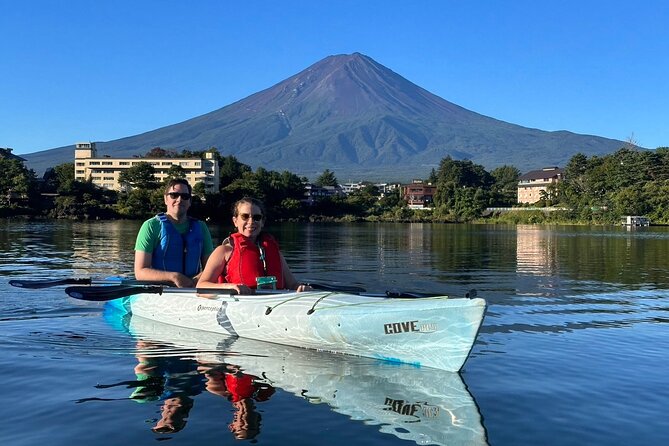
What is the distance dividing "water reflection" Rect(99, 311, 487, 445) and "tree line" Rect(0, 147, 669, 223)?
70.9m

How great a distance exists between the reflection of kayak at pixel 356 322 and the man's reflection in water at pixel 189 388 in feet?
3.11

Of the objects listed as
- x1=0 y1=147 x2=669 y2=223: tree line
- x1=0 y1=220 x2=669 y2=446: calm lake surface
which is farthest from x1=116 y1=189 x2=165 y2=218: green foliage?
x1=0 y1=220 x2=669 y2=446: calm lake surface

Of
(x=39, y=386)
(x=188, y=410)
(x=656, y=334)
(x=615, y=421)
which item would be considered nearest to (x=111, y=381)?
(x=39, y=386)

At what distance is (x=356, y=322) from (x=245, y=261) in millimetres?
1769

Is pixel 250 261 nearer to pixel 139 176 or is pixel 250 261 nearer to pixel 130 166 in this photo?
pixel 139 176

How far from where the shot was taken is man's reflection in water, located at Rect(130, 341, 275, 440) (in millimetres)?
5938

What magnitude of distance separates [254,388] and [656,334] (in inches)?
284

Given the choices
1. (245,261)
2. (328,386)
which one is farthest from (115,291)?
(328,386)

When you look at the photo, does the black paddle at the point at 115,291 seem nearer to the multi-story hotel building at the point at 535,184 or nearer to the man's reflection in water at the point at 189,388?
the man's reflection in water at the point at 189,388

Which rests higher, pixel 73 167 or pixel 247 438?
pixel 73 167

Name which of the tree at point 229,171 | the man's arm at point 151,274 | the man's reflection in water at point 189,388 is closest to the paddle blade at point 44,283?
the man's arm at point 151,274

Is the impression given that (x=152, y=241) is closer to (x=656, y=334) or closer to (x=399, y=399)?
(x=399, y=399)

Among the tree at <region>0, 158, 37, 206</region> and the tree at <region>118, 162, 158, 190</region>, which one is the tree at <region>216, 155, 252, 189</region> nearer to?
the tree at <region>118, 162, 158, 190</region>

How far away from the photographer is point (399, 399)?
6.74m
